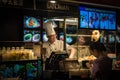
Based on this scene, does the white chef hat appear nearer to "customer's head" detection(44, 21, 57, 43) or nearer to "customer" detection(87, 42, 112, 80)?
"customer's head" detection(44, 21, 57, 43)

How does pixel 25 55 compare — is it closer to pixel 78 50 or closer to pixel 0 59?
pixel 0 59

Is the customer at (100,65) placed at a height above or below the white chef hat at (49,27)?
below

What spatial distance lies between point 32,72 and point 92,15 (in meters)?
2.43

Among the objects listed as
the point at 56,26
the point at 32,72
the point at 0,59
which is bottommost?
the point at 32,72

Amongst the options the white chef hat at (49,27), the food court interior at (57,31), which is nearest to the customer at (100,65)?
the food court interior at (57,31)

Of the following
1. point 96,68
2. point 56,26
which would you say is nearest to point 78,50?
point 56,26

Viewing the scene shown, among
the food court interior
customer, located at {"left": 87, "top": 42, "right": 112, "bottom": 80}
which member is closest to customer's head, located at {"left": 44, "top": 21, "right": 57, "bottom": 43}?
the food court interior

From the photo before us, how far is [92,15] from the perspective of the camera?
6.32 meters

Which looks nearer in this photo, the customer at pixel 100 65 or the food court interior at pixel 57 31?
the customer at pixel 100 65

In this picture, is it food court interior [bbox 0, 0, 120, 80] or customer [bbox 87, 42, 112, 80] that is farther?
food court interior [bbox 0, 0, 120, 80]

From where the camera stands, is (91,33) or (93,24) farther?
(91,33)

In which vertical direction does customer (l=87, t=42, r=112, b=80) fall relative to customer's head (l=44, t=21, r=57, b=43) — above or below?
below

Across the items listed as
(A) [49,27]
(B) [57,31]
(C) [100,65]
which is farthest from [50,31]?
(C) [100,65]

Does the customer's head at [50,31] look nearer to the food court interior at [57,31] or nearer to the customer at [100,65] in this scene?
the food court interior at [57,31]
